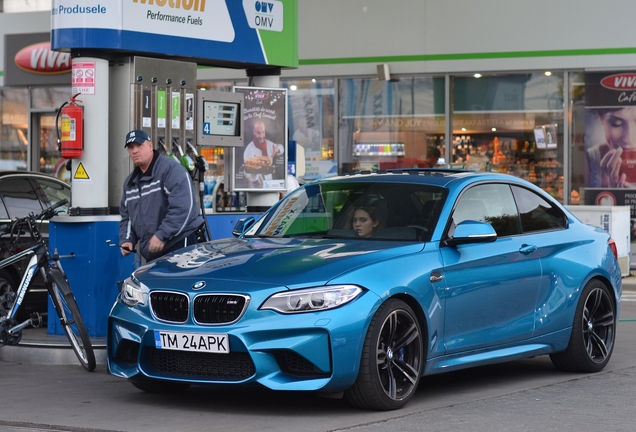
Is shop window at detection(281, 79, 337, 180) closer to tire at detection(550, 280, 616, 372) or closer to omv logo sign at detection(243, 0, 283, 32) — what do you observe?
omv logo sign at detection(243, 0, 283, 32)

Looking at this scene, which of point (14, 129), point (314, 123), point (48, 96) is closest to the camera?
point (314, 123)

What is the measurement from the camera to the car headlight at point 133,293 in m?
6.96

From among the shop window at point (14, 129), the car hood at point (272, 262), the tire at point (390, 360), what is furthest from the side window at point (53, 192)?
the shop window at point (14, 129)

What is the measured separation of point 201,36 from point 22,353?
351 centimetres

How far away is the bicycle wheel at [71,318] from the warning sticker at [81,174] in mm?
1064

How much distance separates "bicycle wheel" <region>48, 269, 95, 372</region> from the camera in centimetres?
870

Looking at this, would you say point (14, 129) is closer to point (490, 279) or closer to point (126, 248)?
point (126, 248)

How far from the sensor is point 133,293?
7086mm

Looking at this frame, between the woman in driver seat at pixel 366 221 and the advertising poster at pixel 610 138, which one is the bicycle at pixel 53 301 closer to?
the woman in driver seat at pixel 366 221

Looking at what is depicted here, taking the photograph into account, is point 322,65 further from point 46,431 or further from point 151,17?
point 46,431

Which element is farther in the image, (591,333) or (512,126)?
(512,126)

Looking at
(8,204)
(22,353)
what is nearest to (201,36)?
(8,204)

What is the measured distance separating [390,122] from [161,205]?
11.5 metres

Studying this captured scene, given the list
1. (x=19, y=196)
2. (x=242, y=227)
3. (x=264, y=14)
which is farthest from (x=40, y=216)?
(x=264, y=14)
